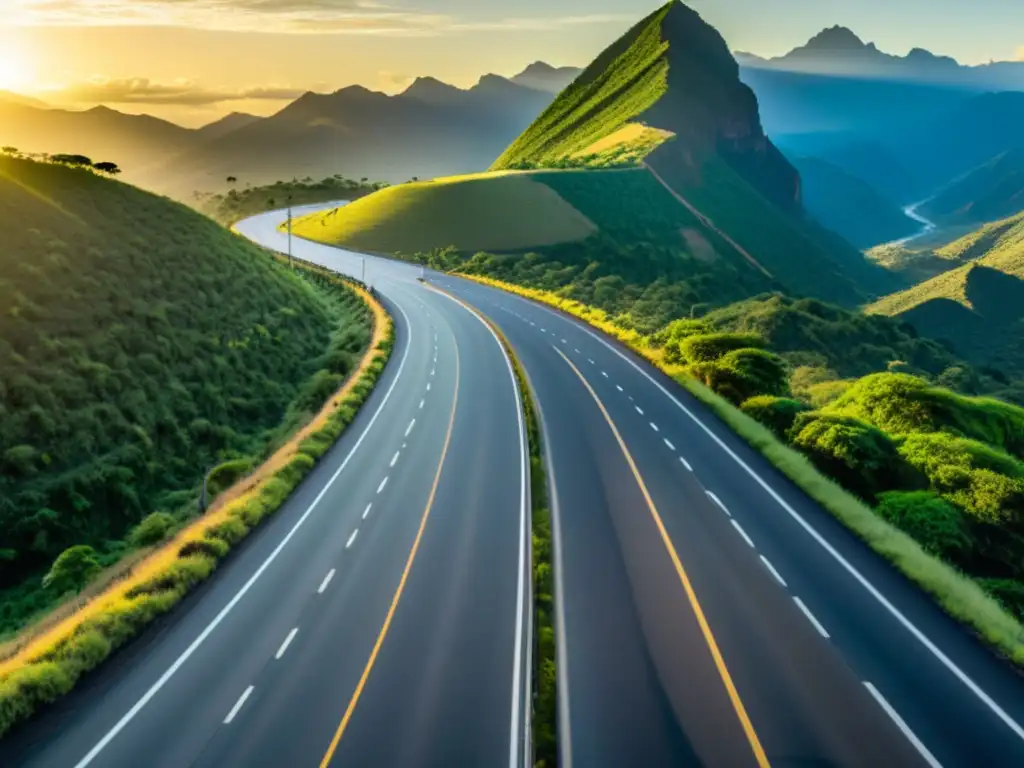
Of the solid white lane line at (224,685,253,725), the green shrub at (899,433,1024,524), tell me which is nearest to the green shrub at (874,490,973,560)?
the green shrub at (899,433,1024,524)

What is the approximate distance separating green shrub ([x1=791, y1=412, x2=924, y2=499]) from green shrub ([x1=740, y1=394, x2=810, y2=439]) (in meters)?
3.71

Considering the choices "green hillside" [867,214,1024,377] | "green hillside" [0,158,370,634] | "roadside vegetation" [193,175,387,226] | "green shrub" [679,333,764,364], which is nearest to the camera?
"green hillside" [0,158,370,634]

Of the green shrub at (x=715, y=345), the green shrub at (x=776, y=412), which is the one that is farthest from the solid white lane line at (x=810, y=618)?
the green shrub at (x=715, y=345)

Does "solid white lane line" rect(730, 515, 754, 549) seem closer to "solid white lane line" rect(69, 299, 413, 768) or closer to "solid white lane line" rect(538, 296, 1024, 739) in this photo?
"solid white lane line" rect(538, 296, 1024, 739)

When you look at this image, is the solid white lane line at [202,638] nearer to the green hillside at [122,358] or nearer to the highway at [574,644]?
the highway at [574,644]

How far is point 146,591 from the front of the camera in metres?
20.5

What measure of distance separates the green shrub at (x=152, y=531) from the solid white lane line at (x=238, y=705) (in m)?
11.5

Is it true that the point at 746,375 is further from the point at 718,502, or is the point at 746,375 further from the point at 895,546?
the point at 895,546

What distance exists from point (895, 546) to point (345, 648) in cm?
1623

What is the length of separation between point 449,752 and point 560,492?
14277 millimetres

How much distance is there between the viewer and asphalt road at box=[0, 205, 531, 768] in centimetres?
1520

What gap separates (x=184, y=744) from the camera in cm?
1522

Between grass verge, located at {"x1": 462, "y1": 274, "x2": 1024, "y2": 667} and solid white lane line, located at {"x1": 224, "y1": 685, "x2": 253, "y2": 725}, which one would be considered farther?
grass verge, located at {"x1": 462, "y1": 274, "x2": 1024, "y2": 667}

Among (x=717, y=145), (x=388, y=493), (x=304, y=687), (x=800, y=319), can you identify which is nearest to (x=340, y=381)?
(x=388, y=493)
